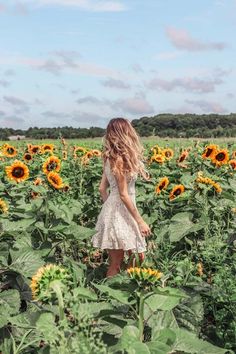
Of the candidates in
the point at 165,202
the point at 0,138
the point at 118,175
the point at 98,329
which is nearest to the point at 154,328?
the point at 98,329

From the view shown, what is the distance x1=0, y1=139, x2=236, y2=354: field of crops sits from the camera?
97.5 inches

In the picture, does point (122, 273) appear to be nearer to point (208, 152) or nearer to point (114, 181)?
point (114, 181)

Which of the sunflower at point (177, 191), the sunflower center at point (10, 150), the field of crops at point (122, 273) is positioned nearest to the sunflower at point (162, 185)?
the field of crops at point (122, 273)

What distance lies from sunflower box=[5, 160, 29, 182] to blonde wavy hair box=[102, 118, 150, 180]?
1.32 metres

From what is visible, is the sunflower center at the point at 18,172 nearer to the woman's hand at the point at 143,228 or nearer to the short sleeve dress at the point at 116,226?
the short sleeve dress at the point at 116,226

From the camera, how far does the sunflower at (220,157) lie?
7145mm

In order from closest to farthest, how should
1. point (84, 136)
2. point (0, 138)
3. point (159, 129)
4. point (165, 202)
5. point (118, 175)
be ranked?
point (118, 175) < point (165, 202) < point (0, 138) < point (159, 129) < point (84, 136)

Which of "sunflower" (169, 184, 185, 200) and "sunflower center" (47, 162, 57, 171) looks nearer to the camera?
"sunflower" (169, 184, 185, 200)

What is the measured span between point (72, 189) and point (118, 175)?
8.56 ft

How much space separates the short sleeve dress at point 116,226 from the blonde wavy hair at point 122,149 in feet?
0.27

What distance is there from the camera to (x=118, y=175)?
5277 mm

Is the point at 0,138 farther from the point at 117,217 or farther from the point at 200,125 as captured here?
the point at 117,217

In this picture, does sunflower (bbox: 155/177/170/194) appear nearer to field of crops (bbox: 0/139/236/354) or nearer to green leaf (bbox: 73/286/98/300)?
field of crops (bbox: 0/139/236/354)

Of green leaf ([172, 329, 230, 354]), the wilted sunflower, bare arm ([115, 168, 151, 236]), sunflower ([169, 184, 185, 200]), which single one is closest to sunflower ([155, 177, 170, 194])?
sunflower ([169, 184, 185, 200])
